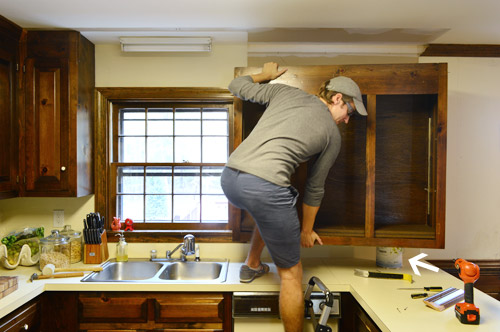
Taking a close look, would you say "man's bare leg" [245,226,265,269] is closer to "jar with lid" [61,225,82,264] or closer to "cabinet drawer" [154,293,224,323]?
"cabinet drawer" [154,293,224,323]

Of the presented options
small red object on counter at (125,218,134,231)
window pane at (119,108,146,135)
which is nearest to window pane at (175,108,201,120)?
window pane at (119,108,146,135)

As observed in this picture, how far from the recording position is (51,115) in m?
2.40

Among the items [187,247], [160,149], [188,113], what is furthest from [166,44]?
[187,247]

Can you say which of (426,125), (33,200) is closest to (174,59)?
(33,200)

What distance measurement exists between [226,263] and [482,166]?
2020 millimetres

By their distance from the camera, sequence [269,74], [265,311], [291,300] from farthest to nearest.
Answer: [269,74], [265,311], [291,300]

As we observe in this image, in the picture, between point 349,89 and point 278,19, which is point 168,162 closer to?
point 278,19

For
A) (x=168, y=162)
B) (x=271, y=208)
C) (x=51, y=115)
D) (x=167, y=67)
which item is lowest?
(x=271, y=208)

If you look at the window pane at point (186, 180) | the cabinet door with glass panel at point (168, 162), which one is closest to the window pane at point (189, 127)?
the cabinet door with glass panel at point (168, 162)

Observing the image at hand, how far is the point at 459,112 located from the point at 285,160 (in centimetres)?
164

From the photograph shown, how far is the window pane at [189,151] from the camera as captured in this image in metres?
2.81

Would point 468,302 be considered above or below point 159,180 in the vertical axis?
below

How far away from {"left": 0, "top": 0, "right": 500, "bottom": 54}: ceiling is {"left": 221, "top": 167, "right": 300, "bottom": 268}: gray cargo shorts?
1015 mm

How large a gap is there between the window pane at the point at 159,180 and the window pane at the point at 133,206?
0.35 feet
